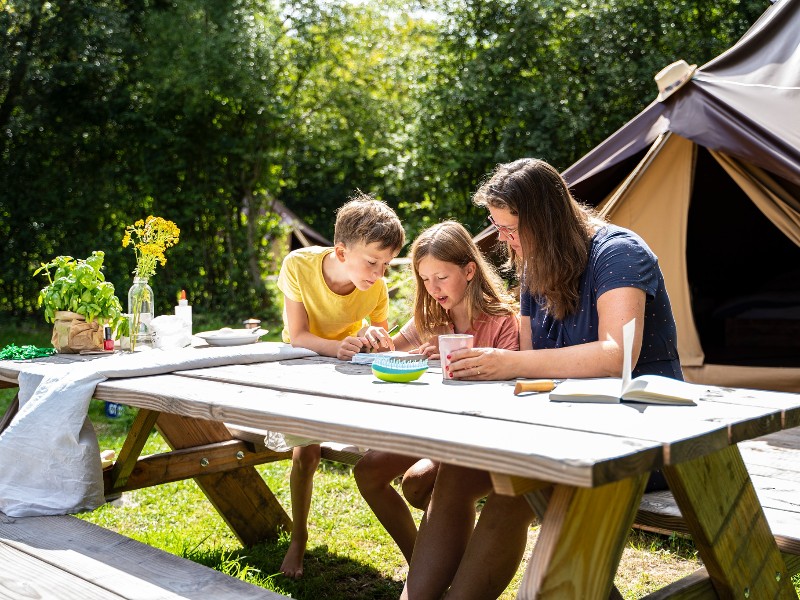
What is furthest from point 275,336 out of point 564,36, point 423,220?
point 564,36

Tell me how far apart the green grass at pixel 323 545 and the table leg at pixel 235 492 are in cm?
7

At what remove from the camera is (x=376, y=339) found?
2930mm

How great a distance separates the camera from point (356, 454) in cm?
293

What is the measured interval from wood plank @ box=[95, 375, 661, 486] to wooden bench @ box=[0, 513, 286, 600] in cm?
34

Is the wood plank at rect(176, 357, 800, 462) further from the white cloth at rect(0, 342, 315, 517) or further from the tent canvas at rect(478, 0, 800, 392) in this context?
the tent canvas at rect(478, 0, 800, 392)

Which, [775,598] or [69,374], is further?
[69,374]

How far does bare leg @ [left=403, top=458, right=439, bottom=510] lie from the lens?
2.52 m

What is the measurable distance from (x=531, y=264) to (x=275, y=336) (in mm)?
7173

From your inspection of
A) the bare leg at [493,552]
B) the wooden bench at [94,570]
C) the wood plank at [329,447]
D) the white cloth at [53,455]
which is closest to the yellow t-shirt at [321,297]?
the wood plank at [329,447]

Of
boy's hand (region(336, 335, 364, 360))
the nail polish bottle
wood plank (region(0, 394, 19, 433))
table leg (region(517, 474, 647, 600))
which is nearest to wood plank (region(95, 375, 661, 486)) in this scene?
table leg (region(517, 474, 647, 600))

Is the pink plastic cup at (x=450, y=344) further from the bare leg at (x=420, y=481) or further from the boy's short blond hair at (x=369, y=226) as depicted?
the boy's short blond hair at (x=369, y=226)

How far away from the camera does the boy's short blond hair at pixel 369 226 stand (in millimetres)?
3053

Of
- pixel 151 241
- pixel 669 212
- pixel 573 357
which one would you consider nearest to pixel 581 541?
pixel 573 357

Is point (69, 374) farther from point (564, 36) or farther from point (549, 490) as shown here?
point (564, 36)
